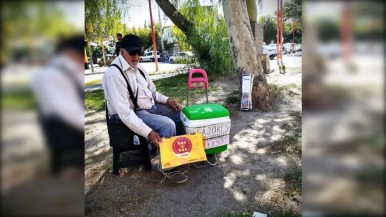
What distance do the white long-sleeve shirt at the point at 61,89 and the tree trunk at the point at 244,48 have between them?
196 inches

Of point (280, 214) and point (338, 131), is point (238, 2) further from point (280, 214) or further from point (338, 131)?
point (338, 131)

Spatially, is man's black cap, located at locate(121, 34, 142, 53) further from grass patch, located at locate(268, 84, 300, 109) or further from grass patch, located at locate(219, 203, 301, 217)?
grass patch, located at locate(268, 84, 300, 109)

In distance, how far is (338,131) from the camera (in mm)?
554

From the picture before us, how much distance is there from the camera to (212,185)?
2961 millimetres

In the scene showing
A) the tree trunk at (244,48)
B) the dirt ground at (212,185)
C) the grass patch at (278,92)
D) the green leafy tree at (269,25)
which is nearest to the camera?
the dirt ground at (212,185)

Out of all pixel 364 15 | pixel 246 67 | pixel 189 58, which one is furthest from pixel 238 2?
pixel 189 58

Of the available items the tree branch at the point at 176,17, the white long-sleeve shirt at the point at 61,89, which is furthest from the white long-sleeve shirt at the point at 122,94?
the tree branch at the point at 176,17

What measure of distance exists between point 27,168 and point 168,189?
2.45 m

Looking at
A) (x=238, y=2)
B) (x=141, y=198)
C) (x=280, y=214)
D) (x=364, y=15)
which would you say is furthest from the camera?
(x=238, y=2)

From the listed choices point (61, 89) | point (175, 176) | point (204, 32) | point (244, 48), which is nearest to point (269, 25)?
point (204, 32)

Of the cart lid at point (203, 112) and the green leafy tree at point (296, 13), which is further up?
the green leafy tree at point (296, 13)

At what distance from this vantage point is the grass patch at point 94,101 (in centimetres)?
681

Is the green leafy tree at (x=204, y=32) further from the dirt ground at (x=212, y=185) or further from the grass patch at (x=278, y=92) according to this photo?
the dirt ground at (x=212, y=185)

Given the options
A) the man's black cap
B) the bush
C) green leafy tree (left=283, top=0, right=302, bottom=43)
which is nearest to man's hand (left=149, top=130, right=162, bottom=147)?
the man's black cap
